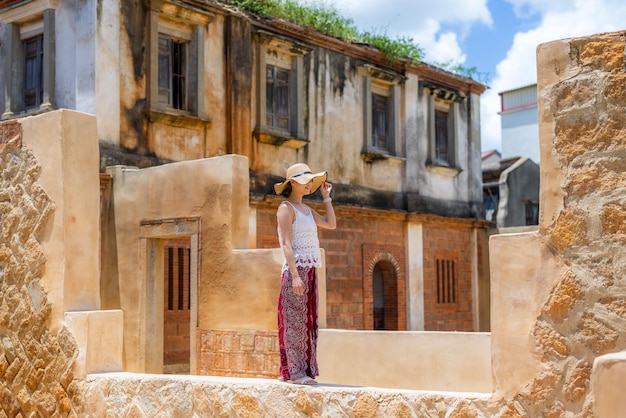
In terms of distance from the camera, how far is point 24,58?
591 inches

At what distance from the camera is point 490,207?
27625 millimetres

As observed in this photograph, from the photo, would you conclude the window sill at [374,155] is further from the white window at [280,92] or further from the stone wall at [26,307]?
the stone wall at [26,307]

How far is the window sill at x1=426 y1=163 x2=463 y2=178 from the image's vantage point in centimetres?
2075

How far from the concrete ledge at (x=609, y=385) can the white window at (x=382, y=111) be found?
49.4ft

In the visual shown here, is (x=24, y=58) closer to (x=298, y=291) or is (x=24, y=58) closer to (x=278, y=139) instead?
(x=278, y=139)

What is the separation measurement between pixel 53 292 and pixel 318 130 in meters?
11.1

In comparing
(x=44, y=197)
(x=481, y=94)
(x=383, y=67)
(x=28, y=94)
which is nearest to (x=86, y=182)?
(x=44, y=197)

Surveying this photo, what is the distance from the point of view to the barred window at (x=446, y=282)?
808 inches

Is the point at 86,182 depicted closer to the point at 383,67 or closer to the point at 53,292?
the point at 53,292

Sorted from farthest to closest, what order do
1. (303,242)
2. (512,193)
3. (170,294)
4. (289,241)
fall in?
1. (512,193)
2. (170,294)
3. (303,242)
4. (289,241)

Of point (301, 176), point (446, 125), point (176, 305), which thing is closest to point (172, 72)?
point (176, 305)

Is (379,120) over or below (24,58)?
below

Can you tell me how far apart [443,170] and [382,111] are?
2.38 metres

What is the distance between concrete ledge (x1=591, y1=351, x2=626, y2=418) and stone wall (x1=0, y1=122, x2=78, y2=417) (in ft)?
14.3
